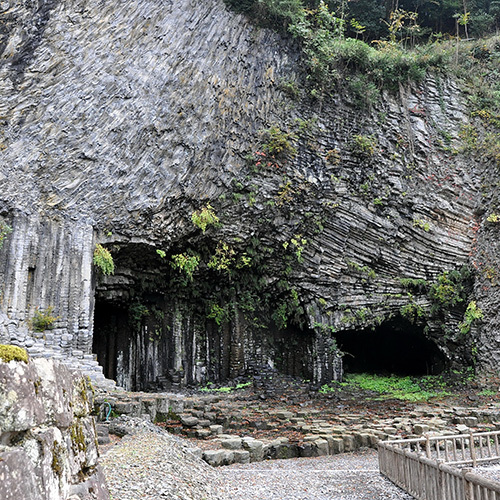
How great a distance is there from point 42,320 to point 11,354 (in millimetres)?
12212

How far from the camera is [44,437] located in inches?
95.2

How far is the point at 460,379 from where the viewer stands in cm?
1809

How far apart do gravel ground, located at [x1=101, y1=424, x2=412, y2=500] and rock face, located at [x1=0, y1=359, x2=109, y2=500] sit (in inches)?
56.4

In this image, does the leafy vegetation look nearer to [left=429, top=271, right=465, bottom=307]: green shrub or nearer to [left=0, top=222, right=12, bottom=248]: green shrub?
[left=429, top=271, right=465, bottom=307]: green shrub

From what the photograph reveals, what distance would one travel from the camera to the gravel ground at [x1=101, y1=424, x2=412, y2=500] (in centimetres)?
488

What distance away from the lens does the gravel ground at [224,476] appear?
4879 mm

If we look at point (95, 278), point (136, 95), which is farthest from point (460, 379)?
point (136, 95)

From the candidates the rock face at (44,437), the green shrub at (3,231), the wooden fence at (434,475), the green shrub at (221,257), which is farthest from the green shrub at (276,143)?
the rock face at (44,437)

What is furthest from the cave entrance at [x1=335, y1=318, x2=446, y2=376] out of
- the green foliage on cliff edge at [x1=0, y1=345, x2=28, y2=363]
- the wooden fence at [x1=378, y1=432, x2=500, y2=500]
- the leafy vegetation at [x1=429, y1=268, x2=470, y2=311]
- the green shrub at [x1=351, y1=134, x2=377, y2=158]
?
the green foliage on cliff edge at [x1=0, y1=345, x2=28, y2=363]

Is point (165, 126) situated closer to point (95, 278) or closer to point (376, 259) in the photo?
point (95, 278)

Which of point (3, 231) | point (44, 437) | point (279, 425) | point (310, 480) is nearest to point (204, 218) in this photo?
point (3, 231)

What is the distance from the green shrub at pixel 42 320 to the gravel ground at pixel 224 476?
6356mm

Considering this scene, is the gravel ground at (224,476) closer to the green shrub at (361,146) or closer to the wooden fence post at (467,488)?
the wooden fence post at (467,488)

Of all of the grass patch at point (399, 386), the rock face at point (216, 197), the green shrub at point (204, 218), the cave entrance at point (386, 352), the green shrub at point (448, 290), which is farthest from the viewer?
the cave entrance at point (386, 352)
